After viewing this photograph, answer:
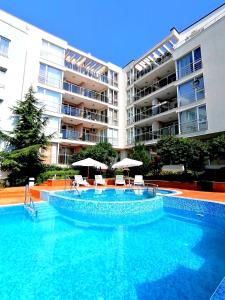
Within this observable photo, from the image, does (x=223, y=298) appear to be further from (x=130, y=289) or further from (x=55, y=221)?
(x=55, y=221)

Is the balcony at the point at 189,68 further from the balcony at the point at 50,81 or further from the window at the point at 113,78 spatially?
the balcony at the point at 50,81

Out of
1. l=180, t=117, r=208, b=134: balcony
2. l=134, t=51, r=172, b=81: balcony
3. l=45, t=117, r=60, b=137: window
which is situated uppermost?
l=134, t=51, r=172, b=81: balcony

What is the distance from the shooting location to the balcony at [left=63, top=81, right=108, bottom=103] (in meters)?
24.9

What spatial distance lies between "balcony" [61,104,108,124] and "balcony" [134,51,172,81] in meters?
8.07

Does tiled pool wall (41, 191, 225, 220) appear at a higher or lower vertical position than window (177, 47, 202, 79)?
lower

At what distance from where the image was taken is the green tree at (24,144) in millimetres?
15938

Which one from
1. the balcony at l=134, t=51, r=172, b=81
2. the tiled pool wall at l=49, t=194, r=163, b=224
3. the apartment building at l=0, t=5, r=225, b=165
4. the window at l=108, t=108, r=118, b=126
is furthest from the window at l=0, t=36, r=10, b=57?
the tiled pool wall at l=49, t=194, r=163, b=224

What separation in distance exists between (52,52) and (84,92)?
620cm

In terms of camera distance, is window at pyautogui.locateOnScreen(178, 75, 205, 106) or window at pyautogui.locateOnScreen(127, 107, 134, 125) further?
window at pyautogui.locateOnScreen(127, 107, 134, 125)

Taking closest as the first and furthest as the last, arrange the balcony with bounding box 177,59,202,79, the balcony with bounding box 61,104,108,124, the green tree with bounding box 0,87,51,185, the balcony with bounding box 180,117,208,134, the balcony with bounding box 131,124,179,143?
the green tree with bounding box 0,87,51,185 → the balcony with bounding box 180,117,208,134 → the balcony with bounding box 177,59,202,79 → the balcony with bounding box 131,124,179,143 → the balcony with bounding box 61,104,108,124

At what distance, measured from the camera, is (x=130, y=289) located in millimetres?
3756

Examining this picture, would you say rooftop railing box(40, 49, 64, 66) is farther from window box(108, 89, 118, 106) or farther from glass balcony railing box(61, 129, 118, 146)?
glass balcony railing box(61, 129, 118, 146)

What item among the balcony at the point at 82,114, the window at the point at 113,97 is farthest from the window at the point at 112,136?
the window at the point at 113,97

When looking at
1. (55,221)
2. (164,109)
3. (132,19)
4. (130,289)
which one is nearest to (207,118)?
(164,109)
